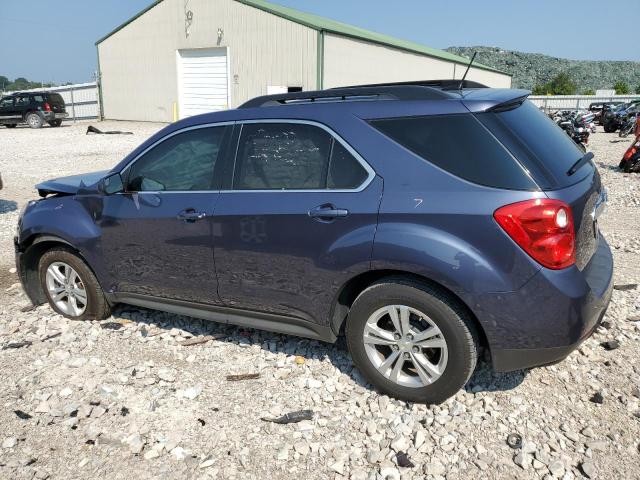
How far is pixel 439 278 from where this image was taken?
285 centimetres

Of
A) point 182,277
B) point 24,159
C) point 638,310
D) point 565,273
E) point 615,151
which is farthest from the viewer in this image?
point 615,151

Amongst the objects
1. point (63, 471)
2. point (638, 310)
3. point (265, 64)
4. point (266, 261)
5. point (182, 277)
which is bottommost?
point (63, 471)

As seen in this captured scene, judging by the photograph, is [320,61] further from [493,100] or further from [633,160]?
[493,100]

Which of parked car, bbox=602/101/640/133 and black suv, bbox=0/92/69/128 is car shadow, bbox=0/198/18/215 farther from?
parked car, bbox=602/101/640/133

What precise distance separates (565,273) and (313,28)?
77.6 feet

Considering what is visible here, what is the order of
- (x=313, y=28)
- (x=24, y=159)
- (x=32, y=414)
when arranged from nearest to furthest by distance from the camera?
(x=32, y=414)
(x=24, y=159)
(x=313, y=28)

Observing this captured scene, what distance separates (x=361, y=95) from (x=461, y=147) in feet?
2.63

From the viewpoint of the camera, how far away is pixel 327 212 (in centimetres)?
311

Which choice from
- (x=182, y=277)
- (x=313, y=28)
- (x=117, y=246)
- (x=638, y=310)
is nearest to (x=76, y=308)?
(x=117, y=246)

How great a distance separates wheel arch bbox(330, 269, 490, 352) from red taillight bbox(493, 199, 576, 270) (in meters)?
0.46

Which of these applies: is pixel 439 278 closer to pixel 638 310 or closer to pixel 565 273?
pixel 565 273

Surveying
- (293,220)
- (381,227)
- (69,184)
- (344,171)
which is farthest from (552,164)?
(69,184)

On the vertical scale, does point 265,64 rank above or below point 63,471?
above

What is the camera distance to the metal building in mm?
24922
